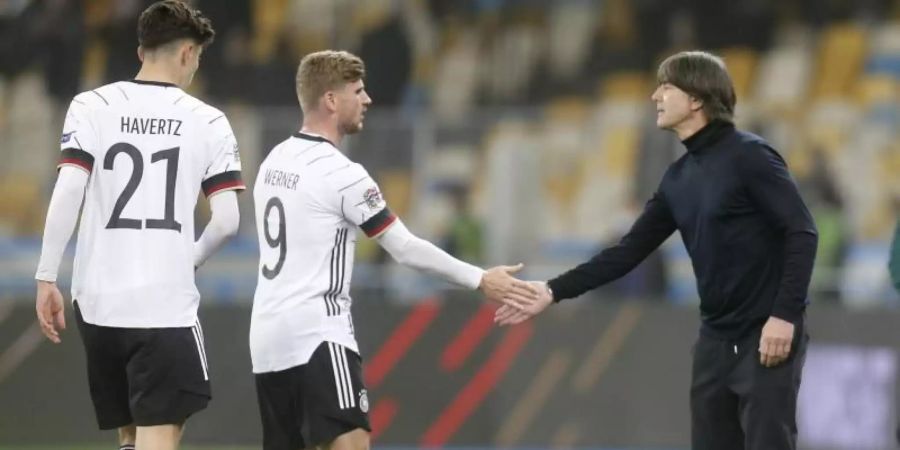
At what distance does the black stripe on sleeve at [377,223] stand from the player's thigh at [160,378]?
0.90 meters

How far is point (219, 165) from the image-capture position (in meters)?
6.64

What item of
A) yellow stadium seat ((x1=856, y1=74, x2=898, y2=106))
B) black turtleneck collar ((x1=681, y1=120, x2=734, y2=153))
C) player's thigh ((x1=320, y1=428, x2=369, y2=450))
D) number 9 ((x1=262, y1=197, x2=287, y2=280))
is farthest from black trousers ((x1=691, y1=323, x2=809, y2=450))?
yellow stadium seat ((x1=856, y1=74, x2=898, y2=106))

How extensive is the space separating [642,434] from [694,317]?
0.98 m

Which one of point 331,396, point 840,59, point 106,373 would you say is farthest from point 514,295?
point 840,59

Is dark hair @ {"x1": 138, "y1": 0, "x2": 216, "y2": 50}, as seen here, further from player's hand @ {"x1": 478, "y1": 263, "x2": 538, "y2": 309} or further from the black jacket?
the black jacket

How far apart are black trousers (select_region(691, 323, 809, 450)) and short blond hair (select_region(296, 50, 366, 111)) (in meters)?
1.83

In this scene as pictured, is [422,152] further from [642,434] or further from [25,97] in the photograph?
[25,97]

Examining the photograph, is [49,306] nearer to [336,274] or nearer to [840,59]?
[336,274]

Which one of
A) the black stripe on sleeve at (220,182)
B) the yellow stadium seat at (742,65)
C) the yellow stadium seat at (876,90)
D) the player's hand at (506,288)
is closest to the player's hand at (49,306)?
the black stripe on sleeve at (220,182)

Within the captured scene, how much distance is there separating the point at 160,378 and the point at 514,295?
5.87ft

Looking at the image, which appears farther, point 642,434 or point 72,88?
point 72,88

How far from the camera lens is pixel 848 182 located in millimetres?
16891

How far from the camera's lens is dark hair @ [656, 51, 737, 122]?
6910 millimetres

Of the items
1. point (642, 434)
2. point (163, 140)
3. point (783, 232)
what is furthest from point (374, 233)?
point (642, 434)
